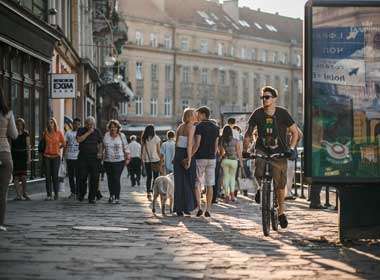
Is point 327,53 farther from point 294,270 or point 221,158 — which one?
point 221,158

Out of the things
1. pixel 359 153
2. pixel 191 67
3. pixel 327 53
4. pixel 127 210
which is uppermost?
pixel 191 67

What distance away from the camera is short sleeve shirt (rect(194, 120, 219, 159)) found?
13492 mm

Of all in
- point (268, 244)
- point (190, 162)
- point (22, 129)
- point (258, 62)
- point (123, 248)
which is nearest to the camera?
point (123, 248)

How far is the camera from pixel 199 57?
89062 mm

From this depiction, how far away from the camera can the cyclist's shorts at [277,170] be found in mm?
10820

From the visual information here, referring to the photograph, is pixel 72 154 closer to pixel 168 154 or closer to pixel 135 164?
pixel 168 154

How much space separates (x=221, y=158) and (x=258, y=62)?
80.4 metres

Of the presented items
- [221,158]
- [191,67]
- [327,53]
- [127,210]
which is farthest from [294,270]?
[191,67]

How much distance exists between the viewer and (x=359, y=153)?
365 inches

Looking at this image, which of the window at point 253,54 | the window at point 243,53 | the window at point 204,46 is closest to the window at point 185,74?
the window at point 204,46

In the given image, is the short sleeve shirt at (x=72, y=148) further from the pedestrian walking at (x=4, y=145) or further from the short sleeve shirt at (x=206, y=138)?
the pedestrian walking at (x=4, y=145)

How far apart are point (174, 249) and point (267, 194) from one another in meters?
1.93

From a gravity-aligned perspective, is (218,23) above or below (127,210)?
above

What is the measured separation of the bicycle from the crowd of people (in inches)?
3.9
